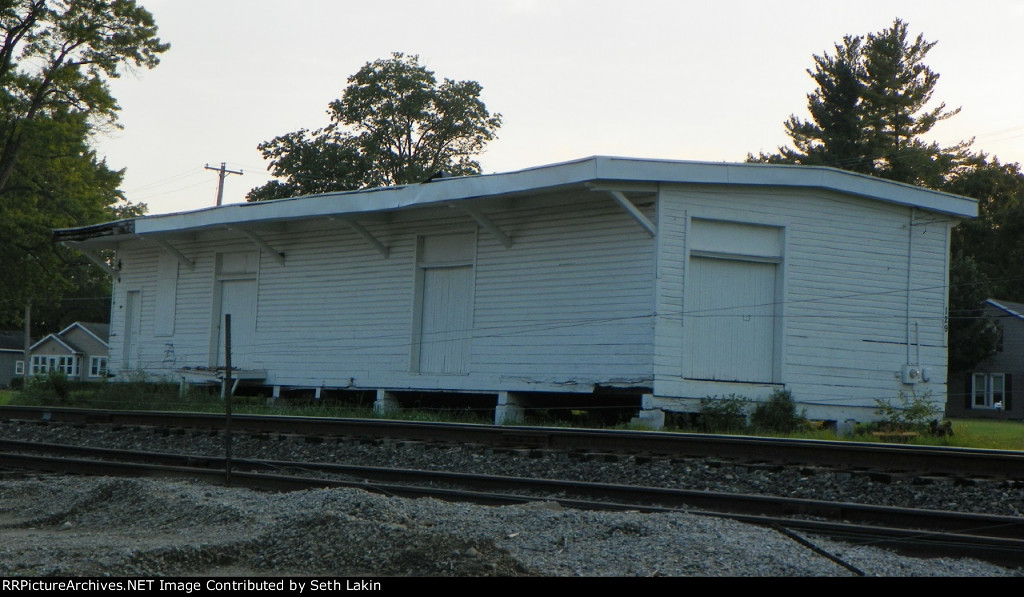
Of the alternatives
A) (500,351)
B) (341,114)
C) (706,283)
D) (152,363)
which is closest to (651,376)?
(706,283)

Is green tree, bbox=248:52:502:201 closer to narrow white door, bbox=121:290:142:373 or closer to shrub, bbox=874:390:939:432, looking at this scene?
narrow white door, bbox=121:290:142:373

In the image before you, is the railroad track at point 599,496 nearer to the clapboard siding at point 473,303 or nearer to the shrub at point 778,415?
the clapboard siding at point 473,303

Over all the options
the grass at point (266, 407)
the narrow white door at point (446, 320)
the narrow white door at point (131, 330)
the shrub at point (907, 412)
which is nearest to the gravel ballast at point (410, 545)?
the grass at point (266, 407)

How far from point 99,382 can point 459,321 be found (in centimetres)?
1060

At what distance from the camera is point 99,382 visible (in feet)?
80.2

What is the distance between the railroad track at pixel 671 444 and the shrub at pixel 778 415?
4029mm


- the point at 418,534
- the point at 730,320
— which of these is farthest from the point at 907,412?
the point at 418,534

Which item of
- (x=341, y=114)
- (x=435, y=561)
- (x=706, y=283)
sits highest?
(x=341, y=114)

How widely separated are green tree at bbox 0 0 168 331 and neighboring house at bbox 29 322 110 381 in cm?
2608

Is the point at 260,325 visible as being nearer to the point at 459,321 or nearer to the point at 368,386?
the point at 368,386

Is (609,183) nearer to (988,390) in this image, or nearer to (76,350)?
(988,390)

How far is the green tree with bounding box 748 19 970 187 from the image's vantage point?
47969 millimetres

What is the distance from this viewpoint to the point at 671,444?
11.2 meters

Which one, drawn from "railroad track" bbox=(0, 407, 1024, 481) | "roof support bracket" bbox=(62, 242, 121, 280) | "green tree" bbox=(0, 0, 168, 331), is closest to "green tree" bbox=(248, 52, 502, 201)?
"green tree" bbox=(0, 0, 168, 331)
